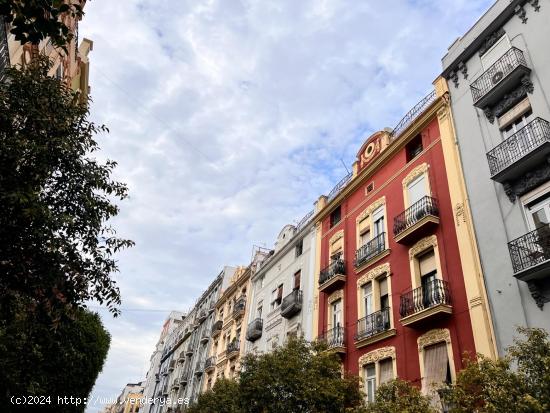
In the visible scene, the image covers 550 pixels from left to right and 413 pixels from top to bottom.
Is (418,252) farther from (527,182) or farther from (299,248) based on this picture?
(299,248)

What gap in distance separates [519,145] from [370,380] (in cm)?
953

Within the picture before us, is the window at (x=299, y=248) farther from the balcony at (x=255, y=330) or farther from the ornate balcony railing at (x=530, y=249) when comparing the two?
the ornate balcony railing at (x=530, y=249)

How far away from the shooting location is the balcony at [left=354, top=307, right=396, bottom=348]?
16.3 m

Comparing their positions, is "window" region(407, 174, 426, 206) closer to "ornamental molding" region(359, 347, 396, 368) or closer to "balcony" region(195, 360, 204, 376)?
"ornamental molding" region(359, 347, 396, 368)

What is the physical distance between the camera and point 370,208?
2030 centimetres

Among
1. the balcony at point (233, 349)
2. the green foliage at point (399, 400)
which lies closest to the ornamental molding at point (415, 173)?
the green foliage at point (399, 400)

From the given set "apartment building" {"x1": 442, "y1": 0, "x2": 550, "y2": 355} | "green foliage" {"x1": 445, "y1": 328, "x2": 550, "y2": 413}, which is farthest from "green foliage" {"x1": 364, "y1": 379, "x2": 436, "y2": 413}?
"apartment building" {"x1": 442, "y1": 0, "x2": 550, "y2": 355}

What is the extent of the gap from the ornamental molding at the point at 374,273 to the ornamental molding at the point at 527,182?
5645mm

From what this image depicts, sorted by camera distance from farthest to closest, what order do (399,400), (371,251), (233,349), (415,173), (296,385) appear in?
(233,349) → (371,251) → (415,173) → (296,385) → (399,400)

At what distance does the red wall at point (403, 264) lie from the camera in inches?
538

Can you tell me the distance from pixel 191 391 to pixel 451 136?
33335 mm

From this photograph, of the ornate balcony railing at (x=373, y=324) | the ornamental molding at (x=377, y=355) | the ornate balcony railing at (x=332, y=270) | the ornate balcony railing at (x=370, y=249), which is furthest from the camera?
the ornate balcony railing at (x=332, y=270)

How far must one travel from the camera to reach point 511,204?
42.7 ft

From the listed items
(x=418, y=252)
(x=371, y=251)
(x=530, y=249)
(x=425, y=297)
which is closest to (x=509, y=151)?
(x=530, y=249)
